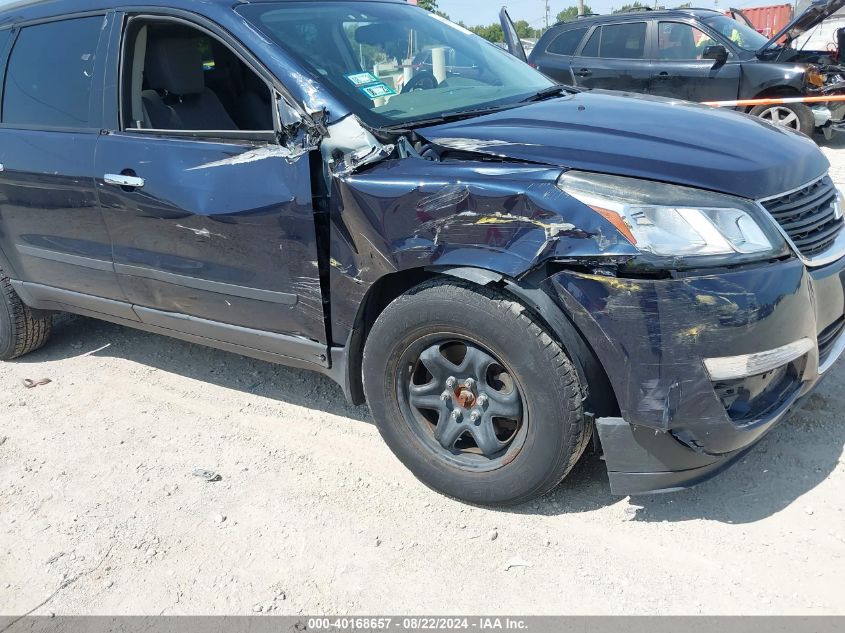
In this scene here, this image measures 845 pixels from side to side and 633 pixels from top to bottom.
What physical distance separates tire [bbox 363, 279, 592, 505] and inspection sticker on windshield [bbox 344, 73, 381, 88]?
947mm

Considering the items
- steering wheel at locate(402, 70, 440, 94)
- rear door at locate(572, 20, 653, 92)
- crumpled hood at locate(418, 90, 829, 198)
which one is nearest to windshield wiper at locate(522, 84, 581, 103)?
crumpled hood at locate(418, 90, 829, 198)

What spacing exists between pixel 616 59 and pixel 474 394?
8.42 metres

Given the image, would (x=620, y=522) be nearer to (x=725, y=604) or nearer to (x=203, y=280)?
(x=725, y=604)

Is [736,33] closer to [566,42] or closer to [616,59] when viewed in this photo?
[616,59]

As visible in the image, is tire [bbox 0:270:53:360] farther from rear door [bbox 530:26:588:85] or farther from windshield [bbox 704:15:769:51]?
windshield [bbox 704:15:769:51]

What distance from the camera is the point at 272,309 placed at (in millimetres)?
3051

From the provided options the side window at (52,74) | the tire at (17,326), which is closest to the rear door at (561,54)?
the side window at (52,74)

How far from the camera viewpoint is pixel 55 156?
361 cm

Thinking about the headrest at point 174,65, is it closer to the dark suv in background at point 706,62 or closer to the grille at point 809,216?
the grille at point 809,216

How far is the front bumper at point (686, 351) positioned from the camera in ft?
7.19

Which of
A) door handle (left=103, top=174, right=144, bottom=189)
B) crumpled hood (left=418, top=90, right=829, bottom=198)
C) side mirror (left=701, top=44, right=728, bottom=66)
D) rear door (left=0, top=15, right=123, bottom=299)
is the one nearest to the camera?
crumpled hood (left=418, top=90, right=829, bottom=198)

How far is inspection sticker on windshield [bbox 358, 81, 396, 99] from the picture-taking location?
2961 mm

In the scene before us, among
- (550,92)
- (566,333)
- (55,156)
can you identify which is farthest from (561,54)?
(566,333)

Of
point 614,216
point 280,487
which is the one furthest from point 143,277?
point 614,216
